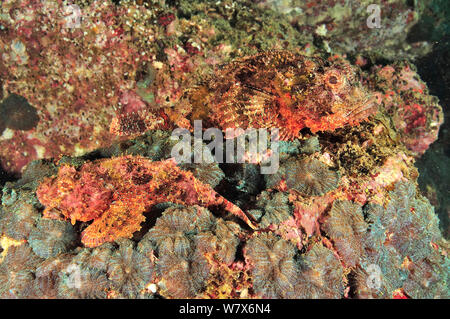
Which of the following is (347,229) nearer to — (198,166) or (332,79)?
(198,166)

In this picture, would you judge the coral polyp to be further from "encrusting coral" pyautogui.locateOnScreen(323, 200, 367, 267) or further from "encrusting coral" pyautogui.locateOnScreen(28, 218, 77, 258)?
"encrusting coral" pyautogui.locateOnScreen(28, 218, 77, 258)

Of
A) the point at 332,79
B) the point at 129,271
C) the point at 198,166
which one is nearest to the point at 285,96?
the point at 332,79

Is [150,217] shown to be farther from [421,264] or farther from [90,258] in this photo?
[421,264]

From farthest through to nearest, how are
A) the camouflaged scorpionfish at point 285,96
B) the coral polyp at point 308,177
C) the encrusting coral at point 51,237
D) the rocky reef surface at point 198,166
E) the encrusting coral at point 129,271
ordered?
the camouflaged scorpionfish at point 285,96
the coral polyp at point 308,177
the encrusting coral at point 51,237
the rocky reef surface at point 198,166
the encrusting coral at point 129,271

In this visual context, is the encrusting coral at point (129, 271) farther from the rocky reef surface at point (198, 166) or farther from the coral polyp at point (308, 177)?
the coral polyp at point (308, 177)

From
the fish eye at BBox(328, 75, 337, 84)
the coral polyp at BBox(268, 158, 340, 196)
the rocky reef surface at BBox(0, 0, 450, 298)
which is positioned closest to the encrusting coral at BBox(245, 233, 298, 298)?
the rocky reef surface at BBox(0, 0, 450, 298)

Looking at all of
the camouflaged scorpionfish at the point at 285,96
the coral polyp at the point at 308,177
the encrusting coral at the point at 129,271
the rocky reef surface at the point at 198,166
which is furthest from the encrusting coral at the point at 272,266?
the camouflaged scorpionfish at the point at 285,96

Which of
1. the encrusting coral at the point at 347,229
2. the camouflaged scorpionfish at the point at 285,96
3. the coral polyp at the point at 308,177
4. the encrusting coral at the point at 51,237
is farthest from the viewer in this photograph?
the camouflaged scorpionfish at the point at 285,96
